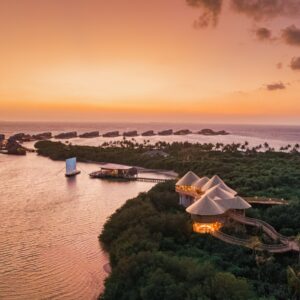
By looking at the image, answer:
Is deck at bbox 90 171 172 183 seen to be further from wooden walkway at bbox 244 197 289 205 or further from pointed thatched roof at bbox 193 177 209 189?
wooden walkway at bbox 244 197 289 205

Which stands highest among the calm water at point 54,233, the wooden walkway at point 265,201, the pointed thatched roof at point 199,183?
the pointed thatched roof at point 199,183

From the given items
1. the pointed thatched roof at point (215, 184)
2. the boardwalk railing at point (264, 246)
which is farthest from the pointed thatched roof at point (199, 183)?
the boardwalk railing at point (264, 246)

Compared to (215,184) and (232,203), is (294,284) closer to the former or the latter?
(232,203)

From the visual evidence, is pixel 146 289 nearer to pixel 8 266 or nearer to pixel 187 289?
pixel 187 289

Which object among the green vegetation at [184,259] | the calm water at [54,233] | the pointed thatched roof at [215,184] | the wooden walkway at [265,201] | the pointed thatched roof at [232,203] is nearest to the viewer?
the green vegetation at [184,259]

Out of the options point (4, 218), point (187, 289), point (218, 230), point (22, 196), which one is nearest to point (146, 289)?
point (187, 289)

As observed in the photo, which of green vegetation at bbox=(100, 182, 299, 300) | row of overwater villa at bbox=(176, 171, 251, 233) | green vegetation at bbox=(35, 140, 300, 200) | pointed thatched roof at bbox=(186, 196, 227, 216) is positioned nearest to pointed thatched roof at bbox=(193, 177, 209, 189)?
row of overwater villa at bbox=(176, 171, 251, 233)

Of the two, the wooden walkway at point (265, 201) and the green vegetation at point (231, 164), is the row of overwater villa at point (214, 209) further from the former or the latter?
the green vegetation at point (231, 164)
